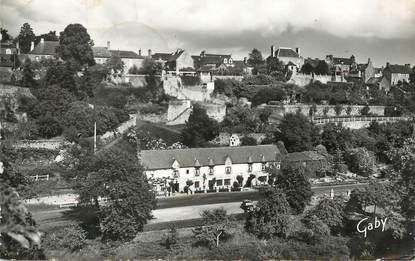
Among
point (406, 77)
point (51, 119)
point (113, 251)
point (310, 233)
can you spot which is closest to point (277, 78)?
point (406, 77)

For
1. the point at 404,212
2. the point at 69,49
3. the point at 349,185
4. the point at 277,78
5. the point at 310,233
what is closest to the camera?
the point at 404,212

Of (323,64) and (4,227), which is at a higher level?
(323,64)

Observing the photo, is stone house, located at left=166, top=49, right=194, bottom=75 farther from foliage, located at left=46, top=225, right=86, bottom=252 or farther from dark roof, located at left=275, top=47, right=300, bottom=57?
foliage, located at left=46, top=225, right=86, bottom=252

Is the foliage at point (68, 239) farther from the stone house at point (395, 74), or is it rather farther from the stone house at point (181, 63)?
the stone house at point (395, 74)

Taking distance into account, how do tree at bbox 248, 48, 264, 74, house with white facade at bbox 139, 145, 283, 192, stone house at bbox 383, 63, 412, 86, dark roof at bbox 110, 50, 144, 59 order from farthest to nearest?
stone house at bbox 383, 63, 412, 86 < tree at bbox 248, 48, 264, 74 < dark roof at bbox 110, 50, 144, 59 < house with white facade at bbox 139, 145, 283, 192

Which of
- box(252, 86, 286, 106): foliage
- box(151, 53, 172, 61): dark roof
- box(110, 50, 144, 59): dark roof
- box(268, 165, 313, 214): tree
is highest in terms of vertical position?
box(151, 53, 172, 61): dark roof

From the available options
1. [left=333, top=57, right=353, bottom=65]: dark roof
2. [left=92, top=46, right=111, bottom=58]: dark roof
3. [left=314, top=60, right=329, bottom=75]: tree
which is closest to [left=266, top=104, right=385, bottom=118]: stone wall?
[left=314, top=60, right=329, bottom=75]: tree

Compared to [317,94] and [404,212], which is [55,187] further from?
[317,94]
